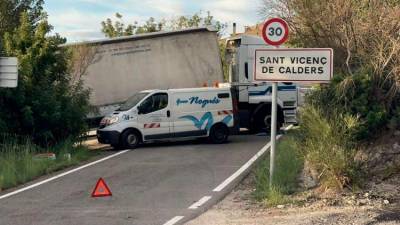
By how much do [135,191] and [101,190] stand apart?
88 centimetres

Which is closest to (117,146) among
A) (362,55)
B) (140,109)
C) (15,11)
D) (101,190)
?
(140,109)

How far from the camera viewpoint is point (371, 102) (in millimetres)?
11711

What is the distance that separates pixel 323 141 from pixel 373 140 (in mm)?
1346

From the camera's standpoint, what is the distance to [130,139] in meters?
18.5

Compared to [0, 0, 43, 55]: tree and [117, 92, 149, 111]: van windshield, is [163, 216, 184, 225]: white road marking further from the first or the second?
[0, 0, 43, 55]: tree

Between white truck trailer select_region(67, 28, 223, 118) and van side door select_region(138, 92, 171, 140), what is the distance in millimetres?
3497

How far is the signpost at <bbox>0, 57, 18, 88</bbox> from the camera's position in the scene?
13203mm

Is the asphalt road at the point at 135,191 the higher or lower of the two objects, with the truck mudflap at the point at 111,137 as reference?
lower

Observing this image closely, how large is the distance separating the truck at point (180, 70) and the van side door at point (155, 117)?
3096 mm

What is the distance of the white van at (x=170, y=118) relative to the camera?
18359 mm

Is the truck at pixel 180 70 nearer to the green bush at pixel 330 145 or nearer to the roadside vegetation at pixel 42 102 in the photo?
the roadside vegetation at pixel 42 102

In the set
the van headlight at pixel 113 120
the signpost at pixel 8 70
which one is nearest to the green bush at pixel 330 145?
the signpost at pixel 8 70

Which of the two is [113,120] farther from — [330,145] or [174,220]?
[174,220]

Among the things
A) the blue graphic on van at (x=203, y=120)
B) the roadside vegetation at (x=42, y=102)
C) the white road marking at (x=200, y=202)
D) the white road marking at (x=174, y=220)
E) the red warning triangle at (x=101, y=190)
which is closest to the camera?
the white road marking at (x=174, y=220)
